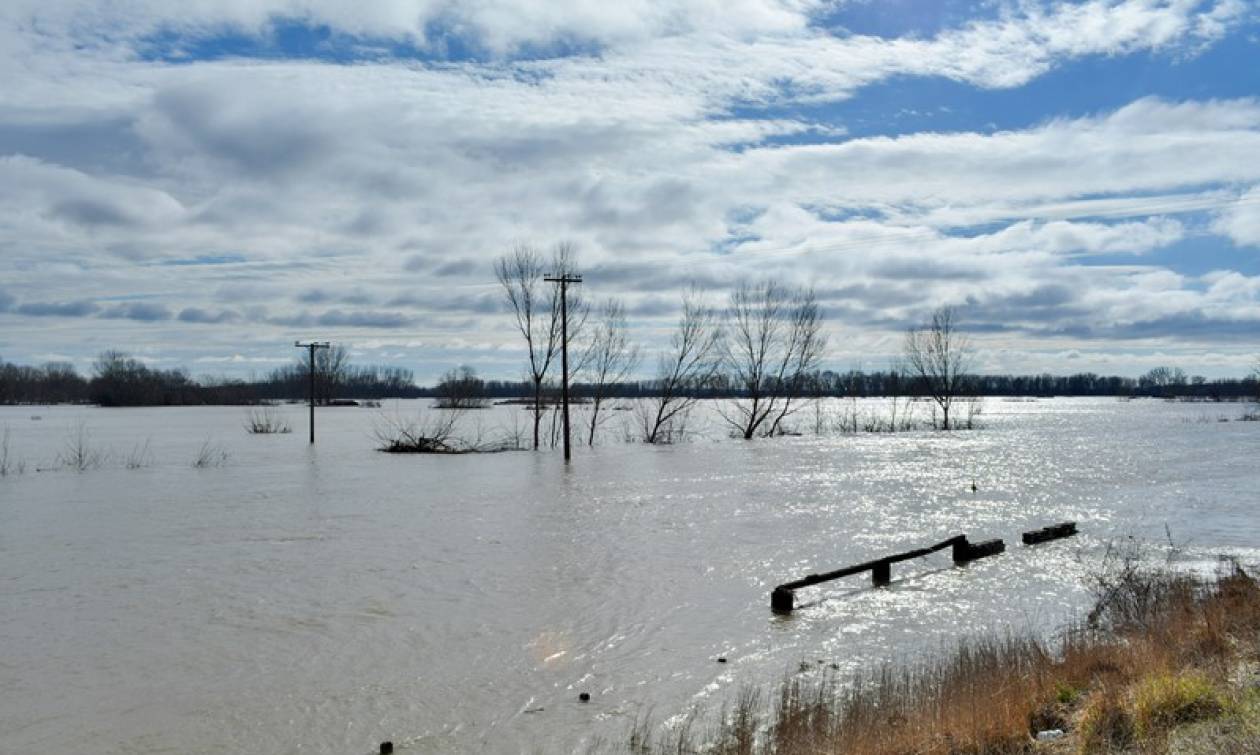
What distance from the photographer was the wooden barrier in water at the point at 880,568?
38.9ft

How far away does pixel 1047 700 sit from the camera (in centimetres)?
720

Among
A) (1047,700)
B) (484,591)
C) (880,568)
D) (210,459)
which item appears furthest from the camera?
(210,459)

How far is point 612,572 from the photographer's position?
14.5m

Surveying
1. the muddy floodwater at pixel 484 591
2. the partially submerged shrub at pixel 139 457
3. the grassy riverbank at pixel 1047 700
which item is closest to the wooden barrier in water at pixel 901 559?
the muddy floodwater at pixel 484 591

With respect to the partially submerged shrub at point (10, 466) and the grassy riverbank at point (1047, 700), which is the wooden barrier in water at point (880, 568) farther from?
the partially submerged shrub at point (10, 466)

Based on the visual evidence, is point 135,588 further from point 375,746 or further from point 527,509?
point 527,509

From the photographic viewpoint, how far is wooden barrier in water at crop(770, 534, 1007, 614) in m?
11.8

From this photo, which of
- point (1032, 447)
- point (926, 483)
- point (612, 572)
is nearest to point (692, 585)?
point (612, 572)

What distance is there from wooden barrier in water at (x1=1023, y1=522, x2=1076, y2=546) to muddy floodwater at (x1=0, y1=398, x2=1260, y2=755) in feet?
1.11

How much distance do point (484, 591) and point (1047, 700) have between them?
319 inches

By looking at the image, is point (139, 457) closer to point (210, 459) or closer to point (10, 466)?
point (210, 459)

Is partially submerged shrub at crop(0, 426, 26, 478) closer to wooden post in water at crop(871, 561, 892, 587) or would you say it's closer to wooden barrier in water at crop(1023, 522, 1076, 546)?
wooden post in water at crop(871, 561, 892, 587)

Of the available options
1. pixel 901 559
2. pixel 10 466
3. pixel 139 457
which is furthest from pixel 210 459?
pixel 901 559

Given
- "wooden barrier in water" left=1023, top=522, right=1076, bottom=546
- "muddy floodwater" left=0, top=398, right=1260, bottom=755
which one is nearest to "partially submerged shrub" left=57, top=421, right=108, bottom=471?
"muddy floodwater" left=0, top=398, right=1260, bottom=755
